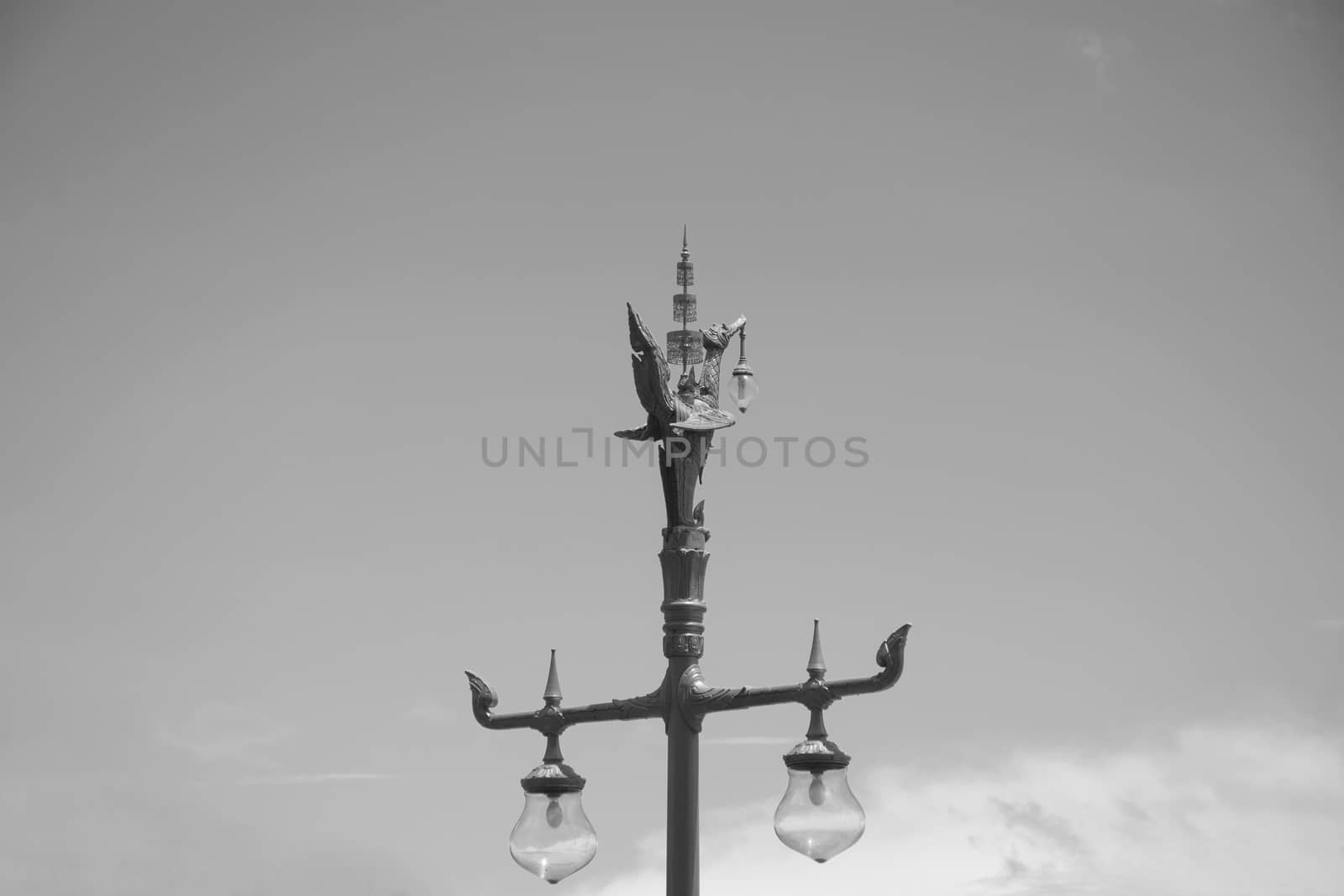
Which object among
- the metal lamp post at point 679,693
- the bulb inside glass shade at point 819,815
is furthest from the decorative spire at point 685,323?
the bulb inside glass shade at point 819,815

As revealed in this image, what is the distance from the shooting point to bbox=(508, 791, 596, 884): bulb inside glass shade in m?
12.7

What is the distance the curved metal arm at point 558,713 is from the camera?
12.4 metres

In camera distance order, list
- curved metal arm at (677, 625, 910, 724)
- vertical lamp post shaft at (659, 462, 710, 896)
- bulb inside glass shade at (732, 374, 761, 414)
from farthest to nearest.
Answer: bulb inside glass shade at (732, 374, 761, 414)
vertical lamp post shaft at (659, 462, 710, 896)
curved metal arm at (677, 625, 910, 724)

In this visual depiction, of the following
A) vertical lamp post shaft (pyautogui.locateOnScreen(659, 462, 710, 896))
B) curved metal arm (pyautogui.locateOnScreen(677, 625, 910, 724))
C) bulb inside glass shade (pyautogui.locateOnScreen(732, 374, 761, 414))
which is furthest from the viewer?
bulb inside glass shade (pyautogui.locateOnScreen(732, 374, 761, 414))

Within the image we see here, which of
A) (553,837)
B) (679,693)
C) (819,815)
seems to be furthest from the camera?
(553,837)

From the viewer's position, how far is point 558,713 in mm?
12922

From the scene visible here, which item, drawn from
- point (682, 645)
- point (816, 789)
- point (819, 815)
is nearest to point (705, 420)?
point (682, 645)

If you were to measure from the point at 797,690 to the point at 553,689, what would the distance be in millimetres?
2408

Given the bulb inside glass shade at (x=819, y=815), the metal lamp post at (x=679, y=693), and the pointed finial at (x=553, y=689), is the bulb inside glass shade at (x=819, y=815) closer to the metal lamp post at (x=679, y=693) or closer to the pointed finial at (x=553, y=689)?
the metal lamp post at (x=679, y=693)

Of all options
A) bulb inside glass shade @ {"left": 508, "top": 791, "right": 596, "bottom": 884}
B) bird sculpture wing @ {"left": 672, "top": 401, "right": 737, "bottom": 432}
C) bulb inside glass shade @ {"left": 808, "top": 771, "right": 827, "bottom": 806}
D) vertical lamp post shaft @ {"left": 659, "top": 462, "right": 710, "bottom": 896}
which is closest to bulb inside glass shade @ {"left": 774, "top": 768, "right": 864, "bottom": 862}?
bulb inside glass shade @ {"left": 808, "top": 771, "right": 827, "bottom": 806}

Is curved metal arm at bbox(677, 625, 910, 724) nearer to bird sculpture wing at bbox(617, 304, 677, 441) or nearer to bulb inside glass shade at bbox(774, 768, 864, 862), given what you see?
bulb inside glass shade at bbox(774, 768, 864, 862)

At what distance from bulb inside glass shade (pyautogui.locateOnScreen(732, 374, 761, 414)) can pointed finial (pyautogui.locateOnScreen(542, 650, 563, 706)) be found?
230cm

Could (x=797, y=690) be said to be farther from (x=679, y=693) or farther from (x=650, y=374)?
(x=650, y=374)

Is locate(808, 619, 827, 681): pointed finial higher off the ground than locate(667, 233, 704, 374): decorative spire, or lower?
lower
